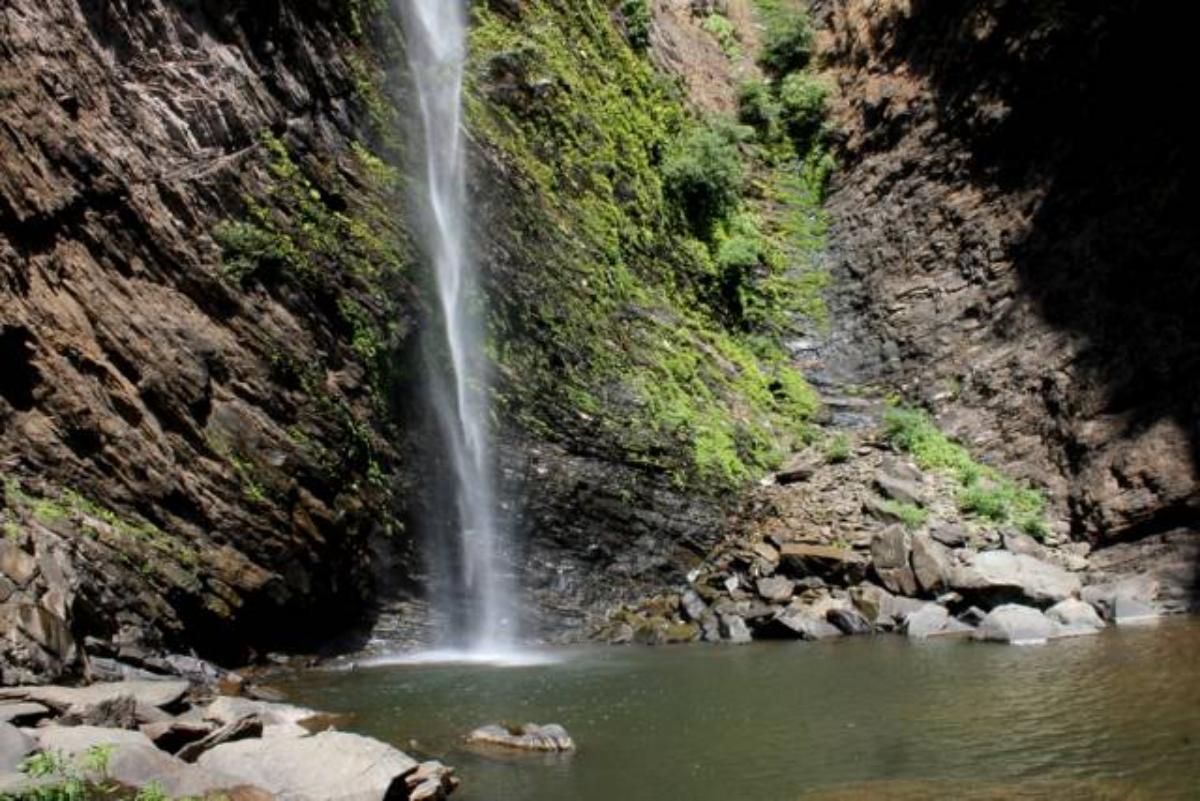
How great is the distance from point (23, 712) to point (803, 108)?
1233 inches

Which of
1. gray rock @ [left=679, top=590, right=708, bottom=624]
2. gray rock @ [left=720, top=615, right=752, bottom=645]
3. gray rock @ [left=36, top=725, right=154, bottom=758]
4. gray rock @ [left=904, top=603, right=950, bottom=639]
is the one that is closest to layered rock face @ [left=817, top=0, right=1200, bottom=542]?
gray rock @ [left=904, top=603, right=950, bottom=639]

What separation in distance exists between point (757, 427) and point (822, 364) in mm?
4443

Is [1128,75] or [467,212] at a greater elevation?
[1128,75]

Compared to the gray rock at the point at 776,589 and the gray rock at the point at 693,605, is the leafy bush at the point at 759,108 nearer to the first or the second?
the gray rock at the point at 776,589

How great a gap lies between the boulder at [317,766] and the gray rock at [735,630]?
33.6ft

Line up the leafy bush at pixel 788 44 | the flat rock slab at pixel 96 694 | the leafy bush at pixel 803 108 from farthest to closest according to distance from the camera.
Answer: the leafy bush at pixel 788 44 < the leafy bush at pixel 803 108 < the flat rock slab at pixel 96 694

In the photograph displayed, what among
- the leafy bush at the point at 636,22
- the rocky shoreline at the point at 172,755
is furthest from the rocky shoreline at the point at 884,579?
the leafy bush at the point at 636,22

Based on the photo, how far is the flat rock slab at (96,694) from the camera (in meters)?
7.67

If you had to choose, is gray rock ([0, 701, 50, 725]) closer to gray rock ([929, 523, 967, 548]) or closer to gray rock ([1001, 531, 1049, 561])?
gray rock ([929, 523, 967, 548])

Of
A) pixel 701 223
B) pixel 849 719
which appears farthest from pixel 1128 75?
pixel 849 719

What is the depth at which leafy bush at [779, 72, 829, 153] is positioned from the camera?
33594 mm

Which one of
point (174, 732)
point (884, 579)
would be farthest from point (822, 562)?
point (174, 732)

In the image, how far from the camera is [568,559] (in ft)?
62.7

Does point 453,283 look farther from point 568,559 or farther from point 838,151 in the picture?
point 838,151
